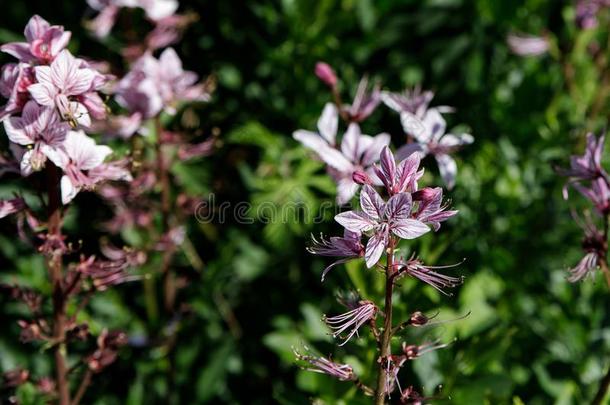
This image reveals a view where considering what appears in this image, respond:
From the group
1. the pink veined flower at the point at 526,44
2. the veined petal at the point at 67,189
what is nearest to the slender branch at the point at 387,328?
Result: the veined petal at the point at 67,189

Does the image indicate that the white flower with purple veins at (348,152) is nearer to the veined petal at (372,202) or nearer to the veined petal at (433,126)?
the veined petal at (433,126)

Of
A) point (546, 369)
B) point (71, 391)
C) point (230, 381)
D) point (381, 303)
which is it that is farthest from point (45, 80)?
point (546, 369)

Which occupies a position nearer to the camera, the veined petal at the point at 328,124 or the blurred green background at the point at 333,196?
the veined petal at the point at 328,124

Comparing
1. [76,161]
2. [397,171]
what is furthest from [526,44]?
[76,161]

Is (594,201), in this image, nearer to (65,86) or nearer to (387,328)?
(387,328)

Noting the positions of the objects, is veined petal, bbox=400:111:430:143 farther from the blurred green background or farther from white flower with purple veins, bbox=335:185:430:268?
white flower with purple veins, bbox=335:185:430:268
